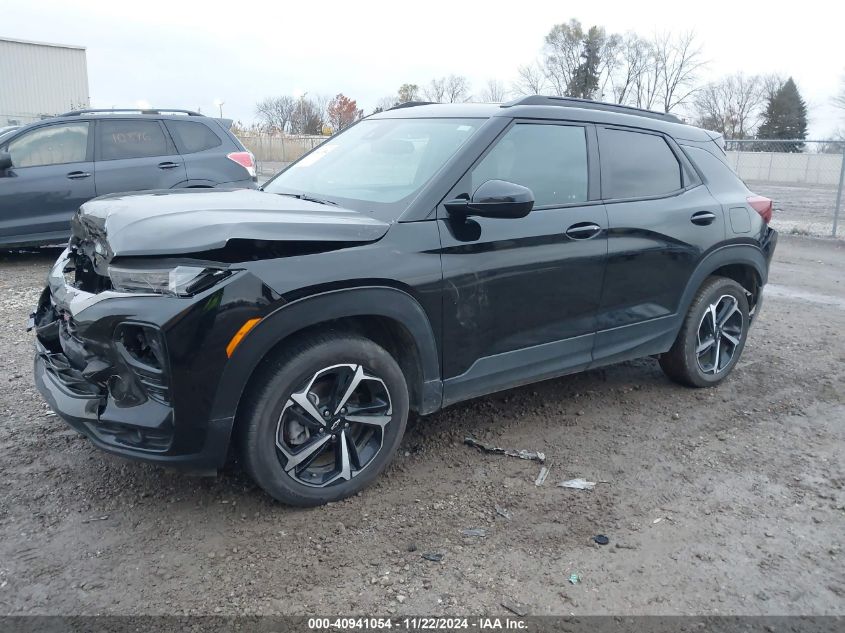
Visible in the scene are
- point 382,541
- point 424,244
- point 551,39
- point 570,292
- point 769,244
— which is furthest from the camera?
point 551,39

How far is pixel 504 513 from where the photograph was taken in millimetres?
3246

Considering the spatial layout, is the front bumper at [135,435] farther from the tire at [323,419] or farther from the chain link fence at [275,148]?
the chain link fence at [275,148]

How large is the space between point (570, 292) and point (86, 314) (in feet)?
7.96

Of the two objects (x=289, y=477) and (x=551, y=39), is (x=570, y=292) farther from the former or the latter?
(x=551, y=39)

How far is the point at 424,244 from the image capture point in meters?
3.30

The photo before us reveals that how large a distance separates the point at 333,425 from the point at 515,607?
110 centimetres

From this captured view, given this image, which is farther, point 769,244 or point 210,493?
point 769,244

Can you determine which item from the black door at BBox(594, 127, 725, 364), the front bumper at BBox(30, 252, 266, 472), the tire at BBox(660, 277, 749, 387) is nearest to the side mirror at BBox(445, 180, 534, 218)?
the black door at BBox(594, 127, 725, 364)

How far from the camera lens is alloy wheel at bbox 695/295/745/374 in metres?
4.83

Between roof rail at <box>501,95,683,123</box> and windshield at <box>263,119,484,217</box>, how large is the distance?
15.1 inches

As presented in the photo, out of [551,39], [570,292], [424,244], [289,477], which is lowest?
[289,477]

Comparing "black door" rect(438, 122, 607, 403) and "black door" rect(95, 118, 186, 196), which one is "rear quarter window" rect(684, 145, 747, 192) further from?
"black door" rect(95, 118, 186, 196)

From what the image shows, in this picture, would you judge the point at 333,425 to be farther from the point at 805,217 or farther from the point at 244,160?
the point at 805,217

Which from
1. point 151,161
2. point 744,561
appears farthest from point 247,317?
point 151,161
